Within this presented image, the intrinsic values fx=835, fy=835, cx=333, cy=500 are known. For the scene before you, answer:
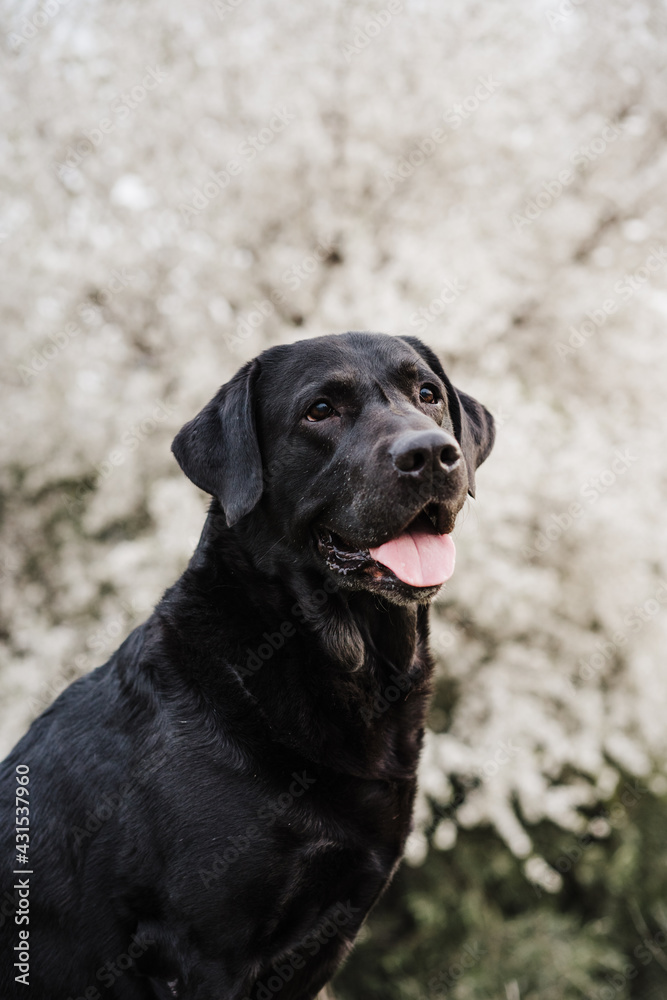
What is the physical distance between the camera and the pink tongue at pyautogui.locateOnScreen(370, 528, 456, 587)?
2.32 metres

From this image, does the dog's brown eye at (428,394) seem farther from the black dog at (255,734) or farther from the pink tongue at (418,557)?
the pink tongue at (418,557)

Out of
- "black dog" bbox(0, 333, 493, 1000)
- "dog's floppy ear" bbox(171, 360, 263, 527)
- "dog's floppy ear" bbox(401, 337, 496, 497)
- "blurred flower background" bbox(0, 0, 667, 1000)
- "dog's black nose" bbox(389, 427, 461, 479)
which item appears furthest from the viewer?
"blurred flower background" bbox(0, 0, 667, 1000)

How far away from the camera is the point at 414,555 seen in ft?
7.73

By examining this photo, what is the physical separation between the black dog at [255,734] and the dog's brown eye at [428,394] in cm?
16

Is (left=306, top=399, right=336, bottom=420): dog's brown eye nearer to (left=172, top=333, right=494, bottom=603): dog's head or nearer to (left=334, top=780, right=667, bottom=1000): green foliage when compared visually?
(left=172, top=333, right=494, bottom=603): dog's head

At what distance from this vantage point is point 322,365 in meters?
2.67

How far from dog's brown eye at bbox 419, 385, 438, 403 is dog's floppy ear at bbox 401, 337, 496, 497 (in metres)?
0.15

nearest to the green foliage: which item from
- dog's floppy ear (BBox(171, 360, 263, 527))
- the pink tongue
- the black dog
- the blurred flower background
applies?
the blurred flower background

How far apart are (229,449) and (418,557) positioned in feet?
2.29

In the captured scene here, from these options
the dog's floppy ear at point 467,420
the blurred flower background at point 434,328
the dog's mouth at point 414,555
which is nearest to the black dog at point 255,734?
the dog's mouth at point 414,555

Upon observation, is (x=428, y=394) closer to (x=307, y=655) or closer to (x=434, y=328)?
(x=307, y=655)

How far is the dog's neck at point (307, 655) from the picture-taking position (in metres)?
2.31

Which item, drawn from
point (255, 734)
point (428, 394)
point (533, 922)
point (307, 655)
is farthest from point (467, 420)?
point (533, 922)

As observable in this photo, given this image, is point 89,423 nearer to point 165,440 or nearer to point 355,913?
point 165,440
